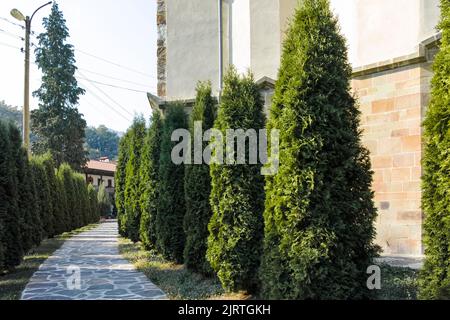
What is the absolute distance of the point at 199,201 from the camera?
668 cm

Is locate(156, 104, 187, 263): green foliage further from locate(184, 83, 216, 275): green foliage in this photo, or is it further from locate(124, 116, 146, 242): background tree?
locate(124, 116, 146, 242): background tree

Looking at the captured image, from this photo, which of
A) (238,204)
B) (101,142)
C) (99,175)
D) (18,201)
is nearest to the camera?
(238,204)

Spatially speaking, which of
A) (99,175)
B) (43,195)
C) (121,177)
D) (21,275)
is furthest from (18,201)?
(99,175)

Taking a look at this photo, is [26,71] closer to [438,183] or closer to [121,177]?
[121,177]

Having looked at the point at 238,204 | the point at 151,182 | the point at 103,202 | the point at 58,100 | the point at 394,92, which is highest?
the point at 58,100

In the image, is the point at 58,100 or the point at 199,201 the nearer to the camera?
the point at 199,201

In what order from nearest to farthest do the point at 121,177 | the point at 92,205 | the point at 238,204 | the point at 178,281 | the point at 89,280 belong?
the point at 238,204
the point at 178,281
the point at 89,280
the point at 121,177
the point at 92,205

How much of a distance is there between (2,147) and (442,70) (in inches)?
280

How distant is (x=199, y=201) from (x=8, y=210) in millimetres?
3727

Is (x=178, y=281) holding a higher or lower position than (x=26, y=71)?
lower

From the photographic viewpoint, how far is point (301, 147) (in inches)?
167

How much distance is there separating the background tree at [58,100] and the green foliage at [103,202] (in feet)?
22.3

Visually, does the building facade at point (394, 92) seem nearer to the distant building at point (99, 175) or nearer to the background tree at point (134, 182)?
the background tree at point (134, 182)
